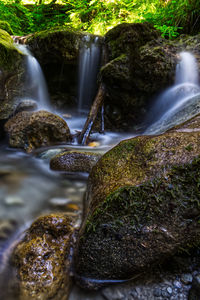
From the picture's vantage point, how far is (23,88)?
18.4 ft

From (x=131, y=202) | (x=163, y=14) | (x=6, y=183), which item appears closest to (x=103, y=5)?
(x=163, y=14)

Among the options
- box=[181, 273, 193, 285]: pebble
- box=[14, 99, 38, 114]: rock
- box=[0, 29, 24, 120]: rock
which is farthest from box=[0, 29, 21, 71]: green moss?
box=[181, 273, 193, 285]: pebble

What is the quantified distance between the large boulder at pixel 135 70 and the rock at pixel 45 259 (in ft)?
14.6

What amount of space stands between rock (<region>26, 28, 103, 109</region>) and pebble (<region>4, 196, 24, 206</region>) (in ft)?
15.2

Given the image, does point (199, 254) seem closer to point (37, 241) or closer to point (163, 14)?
point (37, 241)

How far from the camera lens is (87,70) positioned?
6230 mm

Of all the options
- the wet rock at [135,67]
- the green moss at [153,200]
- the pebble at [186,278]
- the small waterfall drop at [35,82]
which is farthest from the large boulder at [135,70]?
the pebble at [186,278]

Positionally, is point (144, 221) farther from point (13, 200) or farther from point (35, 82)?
point (35, 82)

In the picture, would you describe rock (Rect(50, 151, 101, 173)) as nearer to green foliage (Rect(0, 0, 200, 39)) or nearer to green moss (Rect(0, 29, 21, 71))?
green moss (Rect(0, 29, 21, 71))

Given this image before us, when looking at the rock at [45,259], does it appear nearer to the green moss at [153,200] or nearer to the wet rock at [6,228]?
the wet rock at [6,228]

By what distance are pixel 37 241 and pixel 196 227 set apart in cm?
131

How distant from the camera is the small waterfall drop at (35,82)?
18.9 ft

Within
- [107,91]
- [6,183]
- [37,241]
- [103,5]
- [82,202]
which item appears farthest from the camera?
[103,5]

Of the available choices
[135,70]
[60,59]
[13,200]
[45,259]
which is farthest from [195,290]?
[60,59]
